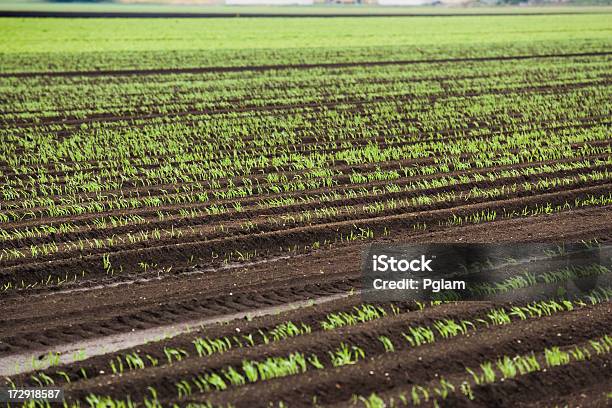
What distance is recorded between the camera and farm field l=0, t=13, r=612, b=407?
5930 mm

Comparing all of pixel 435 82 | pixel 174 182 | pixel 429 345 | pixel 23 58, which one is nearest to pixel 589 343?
pixel 429 345

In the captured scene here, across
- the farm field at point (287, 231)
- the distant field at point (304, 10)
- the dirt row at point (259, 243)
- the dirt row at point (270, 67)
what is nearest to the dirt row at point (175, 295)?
the farm field at point (287, 231)

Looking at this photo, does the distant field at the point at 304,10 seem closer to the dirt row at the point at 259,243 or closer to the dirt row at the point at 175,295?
the dirt row at the point at 259,243

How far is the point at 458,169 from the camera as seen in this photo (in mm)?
12289

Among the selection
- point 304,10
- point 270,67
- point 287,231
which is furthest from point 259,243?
point 304,10

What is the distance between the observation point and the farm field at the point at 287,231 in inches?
233

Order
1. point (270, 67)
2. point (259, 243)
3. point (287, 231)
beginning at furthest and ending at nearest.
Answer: point (270, 67) < point (287, 231) < point (259, 243)

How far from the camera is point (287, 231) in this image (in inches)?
368

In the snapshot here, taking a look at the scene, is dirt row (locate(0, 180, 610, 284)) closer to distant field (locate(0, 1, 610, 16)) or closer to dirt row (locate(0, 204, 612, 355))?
dirt row (locate(0, 204, 612, 355))

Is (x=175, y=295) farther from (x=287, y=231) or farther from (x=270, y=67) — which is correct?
(x=270, y=67)

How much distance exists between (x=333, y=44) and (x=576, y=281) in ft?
104

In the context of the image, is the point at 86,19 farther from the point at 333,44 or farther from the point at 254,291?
the point at 254,291

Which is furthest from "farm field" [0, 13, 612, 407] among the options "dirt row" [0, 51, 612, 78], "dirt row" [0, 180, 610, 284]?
"dirt row" [0, 51, 612, 78]

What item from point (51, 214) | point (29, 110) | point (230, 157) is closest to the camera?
point (51, 214)
